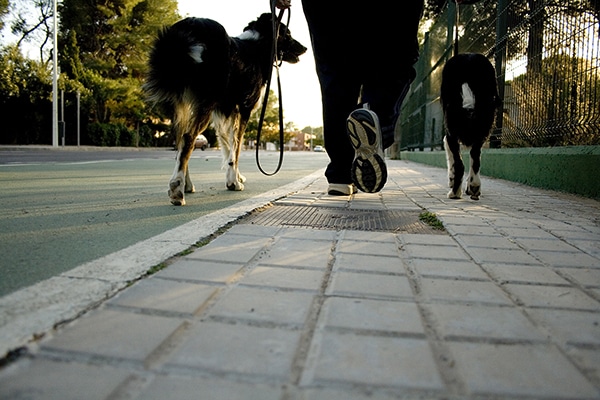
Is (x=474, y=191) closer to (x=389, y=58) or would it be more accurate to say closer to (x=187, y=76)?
(x=389, y=58)

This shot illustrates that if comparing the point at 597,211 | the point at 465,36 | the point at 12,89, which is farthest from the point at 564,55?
the point at 12,89

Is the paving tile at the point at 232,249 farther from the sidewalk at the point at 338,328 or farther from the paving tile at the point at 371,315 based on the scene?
the paving tile at the point at 371,315

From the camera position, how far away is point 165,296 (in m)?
1.35

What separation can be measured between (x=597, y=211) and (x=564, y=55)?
7.14 feet

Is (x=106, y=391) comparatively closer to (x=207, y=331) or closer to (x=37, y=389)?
(x=37, y=389)

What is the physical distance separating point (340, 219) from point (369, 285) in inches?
51.1

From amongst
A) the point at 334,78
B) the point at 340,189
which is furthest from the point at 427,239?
the point at 334,78

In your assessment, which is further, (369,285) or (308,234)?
(308,234)

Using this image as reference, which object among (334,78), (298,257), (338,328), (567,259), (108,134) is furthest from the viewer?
(108,134)

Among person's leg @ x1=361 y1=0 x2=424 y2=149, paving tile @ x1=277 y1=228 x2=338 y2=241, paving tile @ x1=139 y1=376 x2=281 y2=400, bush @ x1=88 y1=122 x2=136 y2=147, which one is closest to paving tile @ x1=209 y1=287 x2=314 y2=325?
paving tile @ x1=139 y1=376 x2=281 y2=400

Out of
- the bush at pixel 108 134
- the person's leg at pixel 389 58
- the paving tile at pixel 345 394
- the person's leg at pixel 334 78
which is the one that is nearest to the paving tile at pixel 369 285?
the paving tile at pixel 345 394

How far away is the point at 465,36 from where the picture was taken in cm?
821

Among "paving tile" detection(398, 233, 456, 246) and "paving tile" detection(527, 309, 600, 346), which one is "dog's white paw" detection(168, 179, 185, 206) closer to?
"paving tile" detection(398, 233, 456, 246)

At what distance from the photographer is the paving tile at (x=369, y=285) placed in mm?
1444
